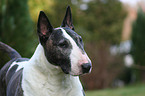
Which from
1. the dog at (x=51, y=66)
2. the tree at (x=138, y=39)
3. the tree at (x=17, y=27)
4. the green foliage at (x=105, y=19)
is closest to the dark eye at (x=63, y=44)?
the dog at (x=51, y=66)

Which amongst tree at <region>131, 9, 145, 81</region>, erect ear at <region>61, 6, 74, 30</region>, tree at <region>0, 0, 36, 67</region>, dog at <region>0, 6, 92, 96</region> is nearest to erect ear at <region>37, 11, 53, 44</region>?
dog at <region>0, 6, 92, 96</region>

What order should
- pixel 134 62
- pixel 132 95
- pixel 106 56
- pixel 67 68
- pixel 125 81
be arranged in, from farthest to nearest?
pixel 125 81, pixel 134 62, pixel 106 56, pixel 132 95, pixel 67 68

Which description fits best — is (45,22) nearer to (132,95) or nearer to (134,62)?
(132,95)

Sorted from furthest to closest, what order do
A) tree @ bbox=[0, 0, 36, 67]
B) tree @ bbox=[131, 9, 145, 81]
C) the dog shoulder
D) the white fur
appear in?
tree @ bbox=[131, 9, 145, 81] → tree @ bbox=[0, 0, 36, 67] → the dog shoulder → the white fur

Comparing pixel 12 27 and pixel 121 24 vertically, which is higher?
pixel 12 27

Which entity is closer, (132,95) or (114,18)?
(132,95)

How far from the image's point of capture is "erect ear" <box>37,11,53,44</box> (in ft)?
11.0

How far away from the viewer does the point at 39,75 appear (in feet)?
11.0

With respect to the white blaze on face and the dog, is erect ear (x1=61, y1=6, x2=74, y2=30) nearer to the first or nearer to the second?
the dog

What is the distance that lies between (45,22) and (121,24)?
36288 mm

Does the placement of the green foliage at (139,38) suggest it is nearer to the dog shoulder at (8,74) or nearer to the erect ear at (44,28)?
the dog shoulder at (8,74)

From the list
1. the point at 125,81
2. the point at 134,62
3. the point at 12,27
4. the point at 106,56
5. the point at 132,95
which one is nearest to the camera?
the point at 132,95

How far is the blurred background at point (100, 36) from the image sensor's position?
37.7 feet

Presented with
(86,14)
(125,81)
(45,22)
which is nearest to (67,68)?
(45,22)
